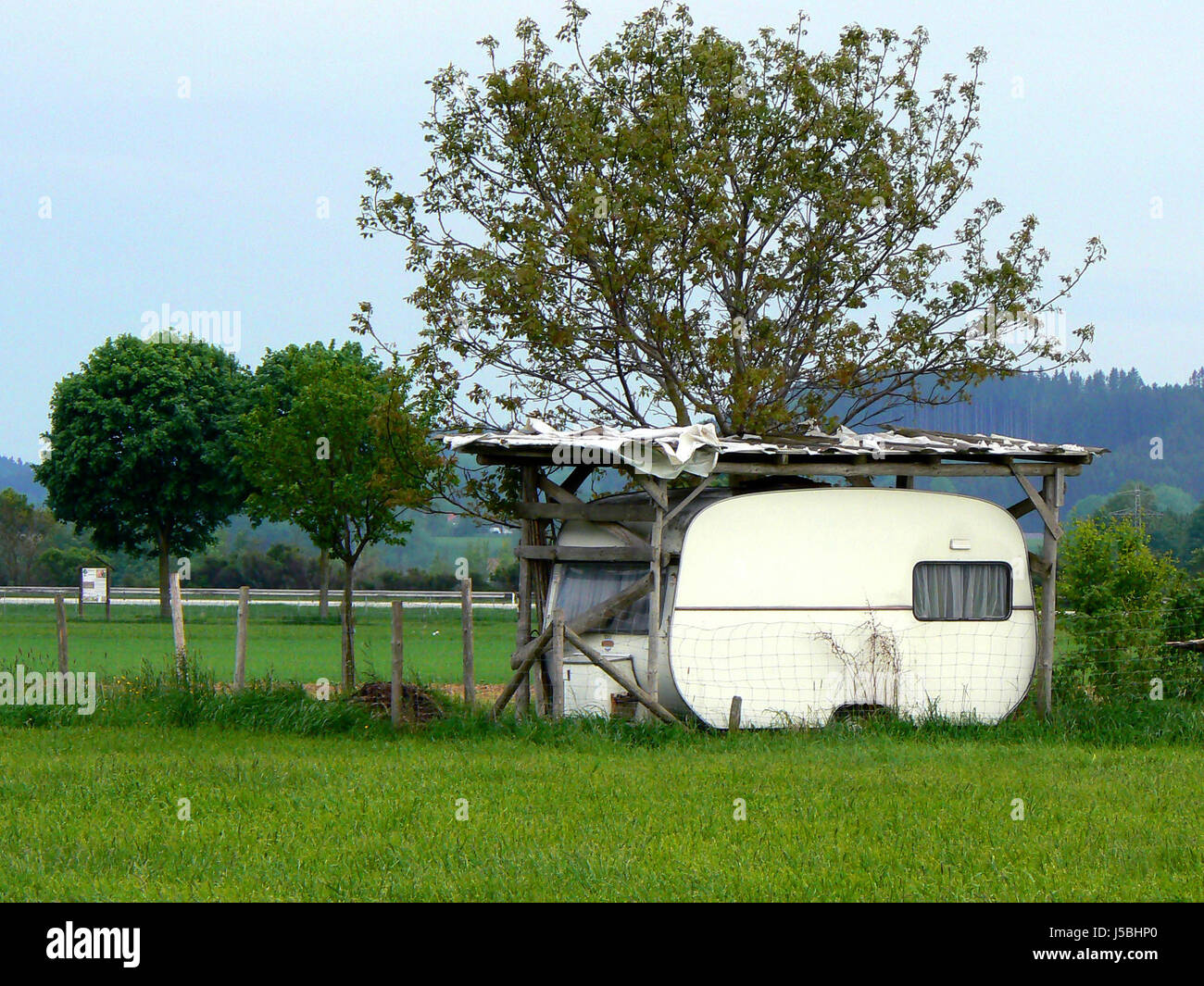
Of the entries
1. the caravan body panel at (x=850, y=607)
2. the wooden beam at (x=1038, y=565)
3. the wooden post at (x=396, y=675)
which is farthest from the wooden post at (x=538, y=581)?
the wooden beam at (x=1038, y=565)

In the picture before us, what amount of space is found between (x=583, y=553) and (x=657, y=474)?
4.67 ft

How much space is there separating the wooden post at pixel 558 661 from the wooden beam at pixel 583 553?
801mm

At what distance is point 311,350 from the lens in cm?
4334

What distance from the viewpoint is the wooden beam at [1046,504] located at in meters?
14.7

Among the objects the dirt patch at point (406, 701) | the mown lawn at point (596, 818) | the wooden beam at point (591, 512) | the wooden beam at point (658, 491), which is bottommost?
the mown lawn at point (596, 818)

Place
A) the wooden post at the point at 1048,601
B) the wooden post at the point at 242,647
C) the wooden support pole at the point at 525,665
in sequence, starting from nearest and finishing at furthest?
the wooden support pole at the point at 525,665 < the wooden post at the point at 1048,601 < the wooden post at the point at 242,647

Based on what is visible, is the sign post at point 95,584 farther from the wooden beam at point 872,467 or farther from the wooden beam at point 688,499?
the wooden beam at point 688,499

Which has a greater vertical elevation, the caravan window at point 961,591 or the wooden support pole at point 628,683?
the caravan window at point 961,591

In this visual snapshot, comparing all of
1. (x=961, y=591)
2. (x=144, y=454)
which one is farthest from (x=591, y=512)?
(x=144, y=454)

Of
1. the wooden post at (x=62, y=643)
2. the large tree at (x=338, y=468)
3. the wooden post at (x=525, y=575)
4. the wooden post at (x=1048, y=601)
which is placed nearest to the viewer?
the wooden post at (x=1048, y=601)

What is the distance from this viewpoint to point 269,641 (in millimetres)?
34344

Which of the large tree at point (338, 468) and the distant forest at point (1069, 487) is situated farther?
the distant forest at point (1069, 487)

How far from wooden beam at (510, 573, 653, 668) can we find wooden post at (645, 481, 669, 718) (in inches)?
5.0

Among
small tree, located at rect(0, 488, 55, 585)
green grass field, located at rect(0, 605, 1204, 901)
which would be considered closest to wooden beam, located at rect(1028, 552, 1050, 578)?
green grass field, located at rect(0, 605, 1204, 901)
